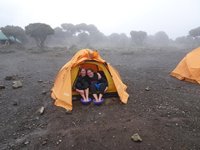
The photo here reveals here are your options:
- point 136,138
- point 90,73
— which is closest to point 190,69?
point 90,73

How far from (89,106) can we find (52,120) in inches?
50.9

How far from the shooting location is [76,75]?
8.49 m

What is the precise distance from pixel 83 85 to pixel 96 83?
0.45m

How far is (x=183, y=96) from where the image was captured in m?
8.64

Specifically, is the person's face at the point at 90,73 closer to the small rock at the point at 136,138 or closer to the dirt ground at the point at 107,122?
the dirt ground at the point at 107,122

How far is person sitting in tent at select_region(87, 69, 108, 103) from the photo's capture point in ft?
26.2

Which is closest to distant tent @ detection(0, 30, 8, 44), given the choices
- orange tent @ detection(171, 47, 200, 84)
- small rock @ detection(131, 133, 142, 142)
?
orange tent @ detection(171, 47, 200, 84)

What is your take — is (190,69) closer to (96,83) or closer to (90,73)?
(96,83)

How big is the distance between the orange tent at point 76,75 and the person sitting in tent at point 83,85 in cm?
25

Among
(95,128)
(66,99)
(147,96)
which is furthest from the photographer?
(147,96)

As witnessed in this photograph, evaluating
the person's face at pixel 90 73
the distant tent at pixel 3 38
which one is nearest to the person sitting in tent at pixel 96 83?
the person's face at pixel 90 73

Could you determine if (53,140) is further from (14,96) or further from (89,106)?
(14,96)

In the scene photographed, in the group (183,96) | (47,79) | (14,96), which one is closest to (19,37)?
(47,79)

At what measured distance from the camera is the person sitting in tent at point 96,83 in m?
8.00
